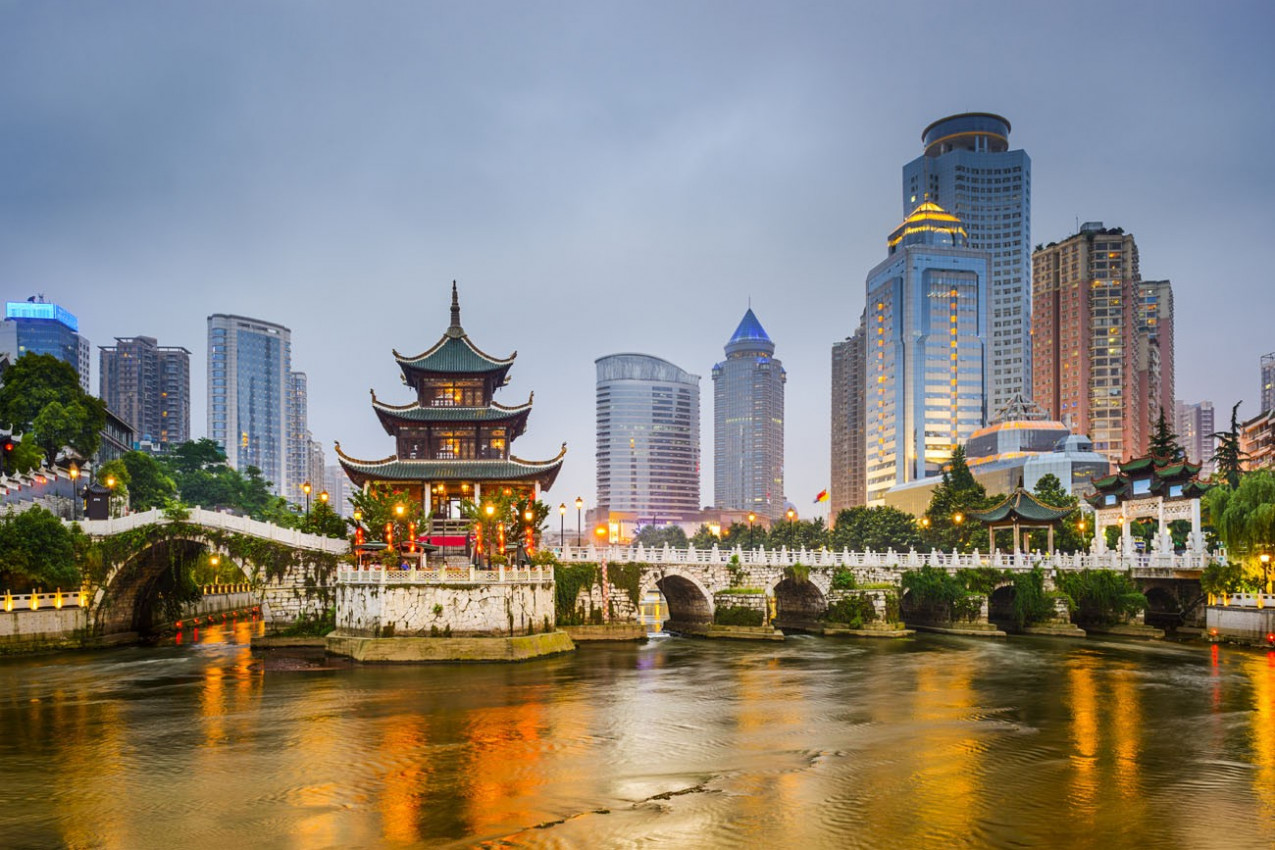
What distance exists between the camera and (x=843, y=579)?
5856 cm

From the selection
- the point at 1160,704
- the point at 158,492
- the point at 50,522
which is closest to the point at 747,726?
the point at 1160,704

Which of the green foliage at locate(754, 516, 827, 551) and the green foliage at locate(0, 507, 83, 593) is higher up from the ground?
the green foliage at locate(0, 507, 83, 593)

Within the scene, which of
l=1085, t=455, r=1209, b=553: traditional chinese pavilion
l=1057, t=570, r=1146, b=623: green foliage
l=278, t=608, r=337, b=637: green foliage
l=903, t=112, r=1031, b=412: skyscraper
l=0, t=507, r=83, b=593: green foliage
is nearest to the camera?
l=0, t=507, r=83, b=593: green foliage

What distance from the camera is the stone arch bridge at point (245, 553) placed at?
155ft

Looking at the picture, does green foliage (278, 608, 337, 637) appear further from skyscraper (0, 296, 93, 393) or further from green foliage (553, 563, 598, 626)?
skyscraper (0, 296, 93, 393)

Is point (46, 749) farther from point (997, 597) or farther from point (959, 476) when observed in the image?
point (959, 476)

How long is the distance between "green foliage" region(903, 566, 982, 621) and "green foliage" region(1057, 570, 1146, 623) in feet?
22.1

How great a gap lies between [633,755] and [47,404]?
60.0 m

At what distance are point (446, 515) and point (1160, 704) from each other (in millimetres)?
44016

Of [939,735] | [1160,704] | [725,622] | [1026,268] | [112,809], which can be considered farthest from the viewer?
[1026,268]

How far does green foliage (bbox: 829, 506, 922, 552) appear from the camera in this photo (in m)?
89.6

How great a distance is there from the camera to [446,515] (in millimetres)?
62656

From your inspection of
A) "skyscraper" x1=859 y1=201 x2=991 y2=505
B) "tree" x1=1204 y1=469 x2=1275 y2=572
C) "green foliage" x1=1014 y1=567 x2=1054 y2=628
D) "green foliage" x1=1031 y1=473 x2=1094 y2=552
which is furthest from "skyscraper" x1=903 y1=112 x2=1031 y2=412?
"tree" x1=1204 y1=469 x2=1275 y2=572

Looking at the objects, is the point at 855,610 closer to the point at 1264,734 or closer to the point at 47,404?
the point at 1264,734
